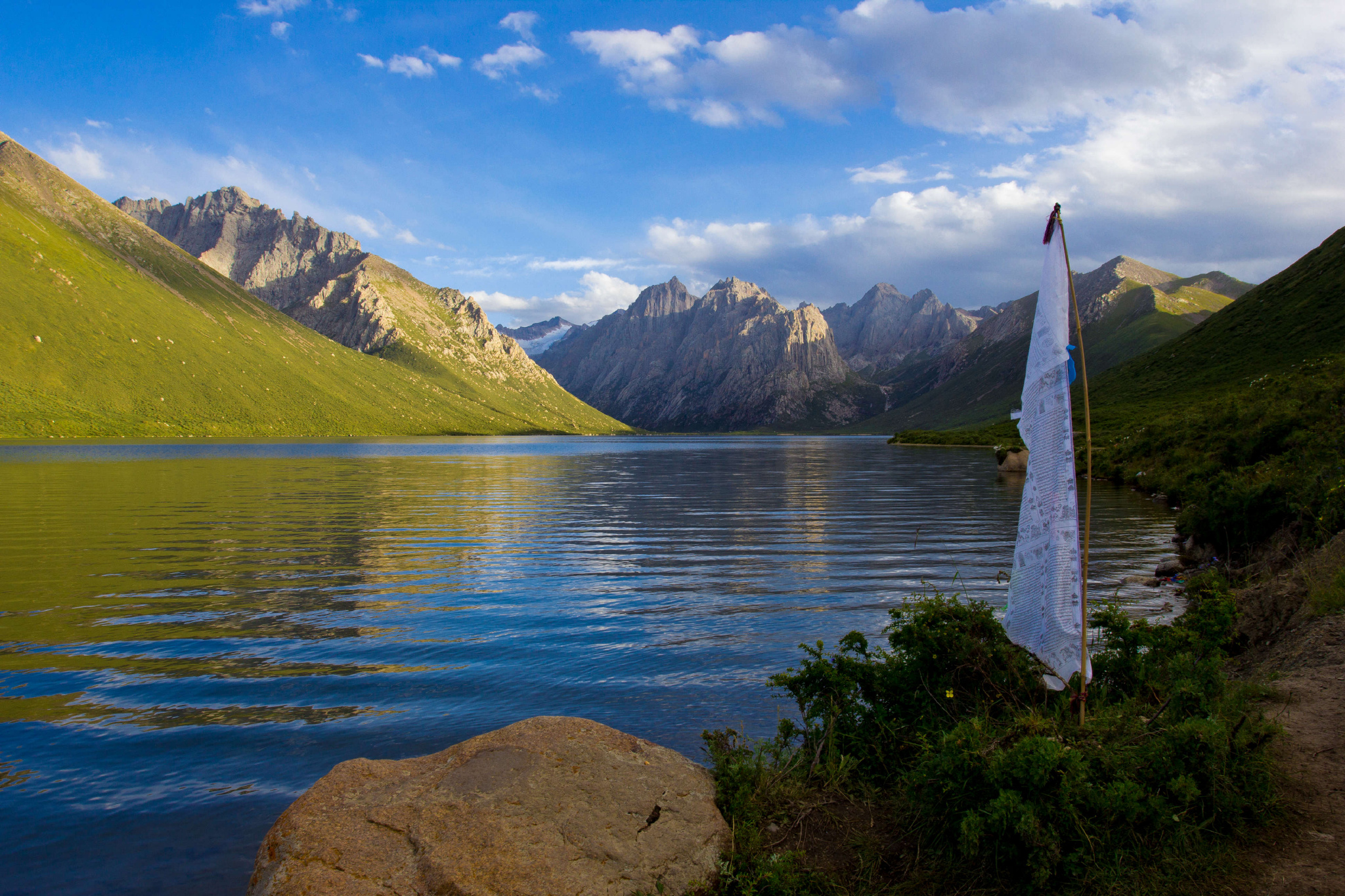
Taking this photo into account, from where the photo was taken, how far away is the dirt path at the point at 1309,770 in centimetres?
668

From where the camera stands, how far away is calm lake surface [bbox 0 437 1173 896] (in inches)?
412

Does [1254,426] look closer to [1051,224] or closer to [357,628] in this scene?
[1051,224]

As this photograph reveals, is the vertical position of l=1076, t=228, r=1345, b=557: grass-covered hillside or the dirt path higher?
l=1076, t=228, r=1345, b=557: grass-covered hillside

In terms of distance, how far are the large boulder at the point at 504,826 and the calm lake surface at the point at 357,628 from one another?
2458 millimetres

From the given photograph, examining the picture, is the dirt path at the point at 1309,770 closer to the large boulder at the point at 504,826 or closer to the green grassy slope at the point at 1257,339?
the large boulder at the point at 504,826

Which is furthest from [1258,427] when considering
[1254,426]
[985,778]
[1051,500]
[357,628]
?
[357,628]

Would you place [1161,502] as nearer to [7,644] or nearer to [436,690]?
[436,690]

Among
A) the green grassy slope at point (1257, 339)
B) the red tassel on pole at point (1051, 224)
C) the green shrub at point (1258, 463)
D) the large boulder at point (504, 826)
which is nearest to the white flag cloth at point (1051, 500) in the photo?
the red tassel on pole at point (1051, 224)

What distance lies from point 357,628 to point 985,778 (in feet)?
57.6

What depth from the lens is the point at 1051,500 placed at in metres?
8.92

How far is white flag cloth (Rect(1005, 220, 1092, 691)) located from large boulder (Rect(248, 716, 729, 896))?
195 inches

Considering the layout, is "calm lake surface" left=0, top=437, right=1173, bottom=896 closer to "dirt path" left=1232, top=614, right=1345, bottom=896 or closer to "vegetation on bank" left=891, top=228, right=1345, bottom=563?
"vegetation on bank" left=891, top=228, right=1345, bottom=563

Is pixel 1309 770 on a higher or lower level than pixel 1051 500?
lower

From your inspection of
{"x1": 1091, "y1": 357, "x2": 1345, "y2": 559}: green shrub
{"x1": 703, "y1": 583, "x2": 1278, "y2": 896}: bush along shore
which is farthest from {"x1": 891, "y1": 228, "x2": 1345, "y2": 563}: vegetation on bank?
{"x1": 703, "y1": 583, "x2": 1278, "y2": 896}: bush along shore
